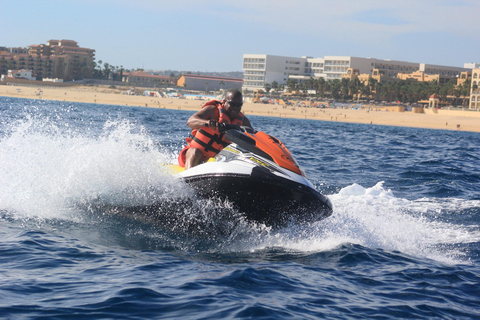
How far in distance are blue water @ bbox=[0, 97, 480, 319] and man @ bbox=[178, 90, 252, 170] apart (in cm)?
52

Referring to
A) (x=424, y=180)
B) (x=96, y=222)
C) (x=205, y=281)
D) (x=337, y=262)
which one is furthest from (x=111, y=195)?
(x=424, y=180)

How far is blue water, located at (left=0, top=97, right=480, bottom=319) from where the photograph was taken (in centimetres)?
407

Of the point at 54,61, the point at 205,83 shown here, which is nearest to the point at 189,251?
the point at 54,61

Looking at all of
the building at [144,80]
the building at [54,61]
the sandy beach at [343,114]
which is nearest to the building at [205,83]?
the building at [144,80]

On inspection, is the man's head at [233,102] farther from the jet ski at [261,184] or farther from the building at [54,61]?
the building at [54,61]

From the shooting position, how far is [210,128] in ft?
20.8

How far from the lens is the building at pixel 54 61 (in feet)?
433

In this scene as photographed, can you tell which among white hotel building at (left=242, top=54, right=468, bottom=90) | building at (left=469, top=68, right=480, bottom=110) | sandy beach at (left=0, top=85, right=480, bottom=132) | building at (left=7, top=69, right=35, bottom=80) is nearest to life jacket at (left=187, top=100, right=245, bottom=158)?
sandy beach at (left=0, top=85, right=480, bottom=132)

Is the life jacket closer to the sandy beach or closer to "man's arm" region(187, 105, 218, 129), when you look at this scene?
"man's arm" region(187, 105, 218, 129)

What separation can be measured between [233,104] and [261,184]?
1.38m

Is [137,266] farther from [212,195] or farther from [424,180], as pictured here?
[424,180]

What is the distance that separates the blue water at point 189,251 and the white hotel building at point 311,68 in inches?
4906

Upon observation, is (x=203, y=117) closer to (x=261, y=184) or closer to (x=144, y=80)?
(x=261, y=184)

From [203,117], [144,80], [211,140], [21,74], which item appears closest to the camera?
[203,117]
